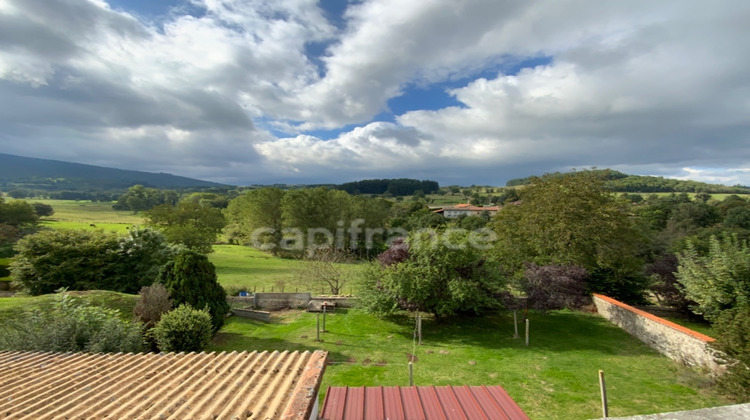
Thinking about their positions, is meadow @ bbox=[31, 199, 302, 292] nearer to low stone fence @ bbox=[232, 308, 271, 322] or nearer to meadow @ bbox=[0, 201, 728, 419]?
low stone fence @ bbox=[232, 308, 271, 322]

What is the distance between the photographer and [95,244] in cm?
1845

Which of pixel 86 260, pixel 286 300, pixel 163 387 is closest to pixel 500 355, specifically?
pixel 163 387

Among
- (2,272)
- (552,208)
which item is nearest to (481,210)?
(552,208)

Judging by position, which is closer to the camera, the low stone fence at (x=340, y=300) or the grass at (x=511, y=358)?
the grass at (x=511, y=358)

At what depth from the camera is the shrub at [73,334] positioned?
7.96 metres

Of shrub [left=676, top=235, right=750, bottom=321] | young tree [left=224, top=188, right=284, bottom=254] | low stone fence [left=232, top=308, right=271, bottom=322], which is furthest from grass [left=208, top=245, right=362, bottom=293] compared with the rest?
shrub [left=676, top=235, right=750, bottom=321]

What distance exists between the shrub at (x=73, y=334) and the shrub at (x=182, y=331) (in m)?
0.75

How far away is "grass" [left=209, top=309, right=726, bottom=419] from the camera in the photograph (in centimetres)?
820

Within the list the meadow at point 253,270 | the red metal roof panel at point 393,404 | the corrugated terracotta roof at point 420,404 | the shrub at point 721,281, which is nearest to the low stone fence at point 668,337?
the shrub at point 721,281

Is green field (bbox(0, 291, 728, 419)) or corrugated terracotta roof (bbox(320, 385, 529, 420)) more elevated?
corrugated terracotta roof (bbox(320, 385, 529, 420))

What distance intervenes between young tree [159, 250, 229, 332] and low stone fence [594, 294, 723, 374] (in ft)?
52.5

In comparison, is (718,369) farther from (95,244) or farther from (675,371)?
(95,244)

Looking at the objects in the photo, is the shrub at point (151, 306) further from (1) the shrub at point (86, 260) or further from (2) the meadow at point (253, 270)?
(2) the meadow at point (253, 270)

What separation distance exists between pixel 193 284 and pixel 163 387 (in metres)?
9.29
